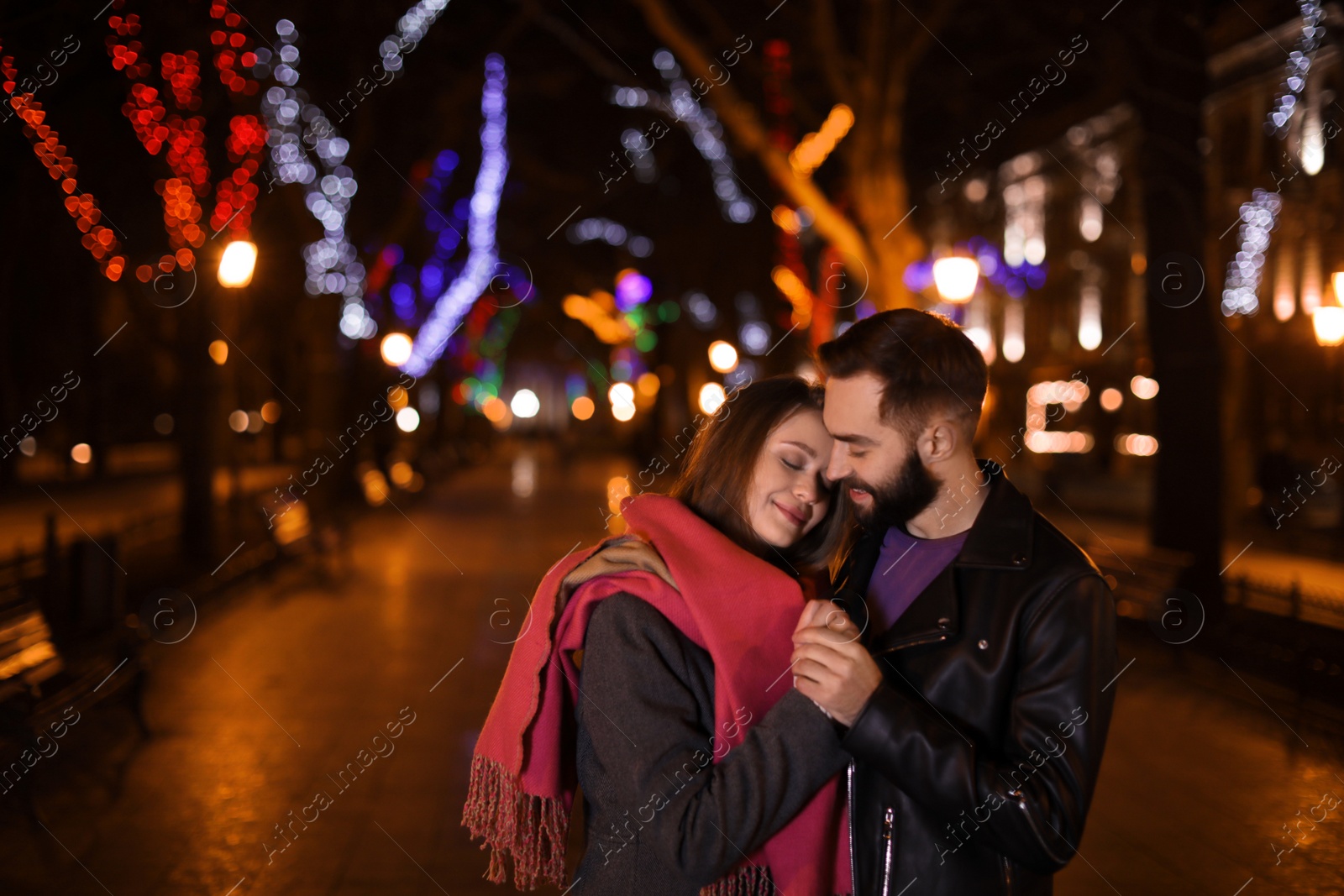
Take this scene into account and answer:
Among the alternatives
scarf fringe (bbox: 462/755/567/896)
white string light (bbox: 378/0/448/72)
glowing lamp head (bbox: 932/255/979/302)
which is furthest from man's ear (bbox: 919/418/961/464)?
white string light (bbox: 378/0/448/72)

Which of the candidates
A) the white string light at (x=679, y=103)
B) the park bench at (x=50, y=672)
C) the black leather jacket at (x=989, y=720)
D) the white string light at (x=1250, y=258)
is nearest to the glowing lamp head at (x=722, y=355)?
the white string light at (x=679, y=103)

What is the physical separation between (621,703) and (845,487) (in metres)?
0.76

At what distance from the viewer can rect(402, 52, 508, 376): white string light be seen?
24.0 metres

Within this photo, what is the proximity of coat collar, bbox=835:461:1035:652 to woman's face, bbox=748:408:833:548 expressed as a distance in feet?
0.82

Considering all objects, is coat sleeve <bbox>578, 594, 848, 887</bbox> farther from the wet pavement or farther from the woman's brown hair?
the wet pavement

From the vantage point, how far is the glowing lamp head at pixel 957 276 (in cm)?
1239

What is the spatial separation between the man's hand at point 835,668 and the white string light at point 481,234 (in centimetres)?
1921

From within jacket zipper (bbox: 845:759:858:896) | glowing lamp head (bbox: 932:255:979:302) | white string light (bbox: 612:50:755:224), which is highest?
white string light (bbox: 612:50:755:224)

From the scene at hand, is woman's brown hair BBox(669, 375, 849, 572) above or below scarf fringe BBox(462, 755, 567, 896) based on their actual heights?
above

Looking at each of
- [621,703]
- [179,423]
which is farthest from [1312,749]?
[179,423]

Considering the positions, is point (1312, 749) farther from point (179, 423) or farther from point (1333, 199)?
point (1333, 199)

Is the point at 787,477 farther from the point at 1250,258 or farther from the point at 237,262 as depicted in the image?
the point at 1250,258

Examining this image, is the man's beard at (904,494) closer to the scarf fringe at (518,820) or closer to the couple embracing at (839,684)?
the couple embracing at (839,684)

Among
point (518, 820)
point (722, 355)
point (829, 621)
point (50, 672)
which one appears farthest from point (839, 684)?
point (722, 355)
